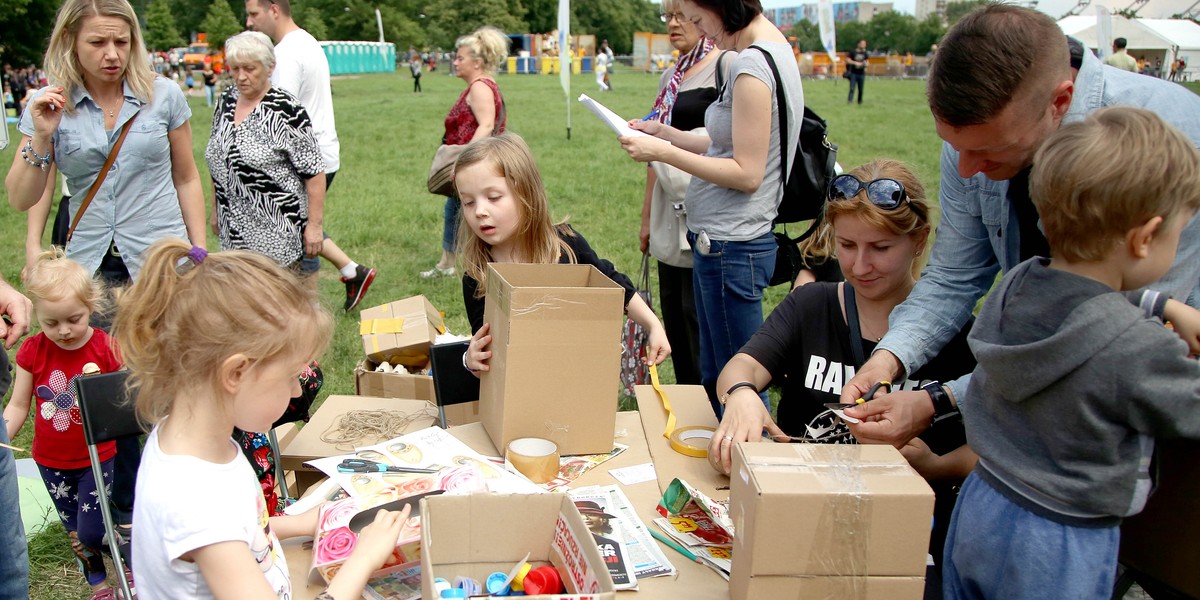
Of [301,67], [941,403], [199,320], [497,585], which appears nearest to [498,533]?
[497,585]

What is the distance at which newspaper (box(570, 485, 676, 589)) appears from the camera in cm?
156

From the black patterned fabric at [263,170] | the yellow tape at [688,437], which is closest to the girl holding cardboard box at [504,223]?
the yellow tape at [688,437]

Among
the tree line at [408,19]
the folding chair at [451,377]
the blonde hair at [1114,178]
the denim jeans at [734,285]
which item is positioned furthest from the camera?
the tree line at [408,19]

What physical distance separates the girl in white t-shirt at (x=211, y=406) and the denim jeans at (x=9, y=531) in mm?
802

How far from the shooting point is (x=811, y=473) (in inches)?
52.7

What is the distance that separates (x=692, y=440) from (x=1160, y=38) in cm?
3729

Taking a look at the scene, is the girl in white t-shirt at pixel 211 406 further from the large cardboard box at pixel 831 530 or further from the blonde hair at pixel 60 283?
the blonde hair at pixel 60 283

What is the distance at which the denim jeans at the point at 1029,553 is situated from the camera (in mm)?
1317

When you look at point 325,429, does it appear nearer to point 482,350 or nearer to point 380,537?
point 482,350

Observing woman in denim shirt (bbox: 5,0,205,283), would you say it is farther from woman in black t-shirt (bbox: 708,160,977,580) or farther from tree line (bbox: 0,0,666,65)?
tree line (bbox: 0,0,666,65)

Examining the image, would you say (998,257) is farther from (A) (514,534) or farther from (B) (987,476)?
(A) (514,534)

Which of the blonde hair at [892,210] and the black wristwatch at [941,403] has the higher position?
the blonde hair at [892,210]

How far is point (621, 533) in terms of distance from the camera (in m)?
1.67

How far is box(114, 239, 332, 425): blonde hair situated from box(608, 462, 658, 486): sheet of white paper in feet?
2.59
